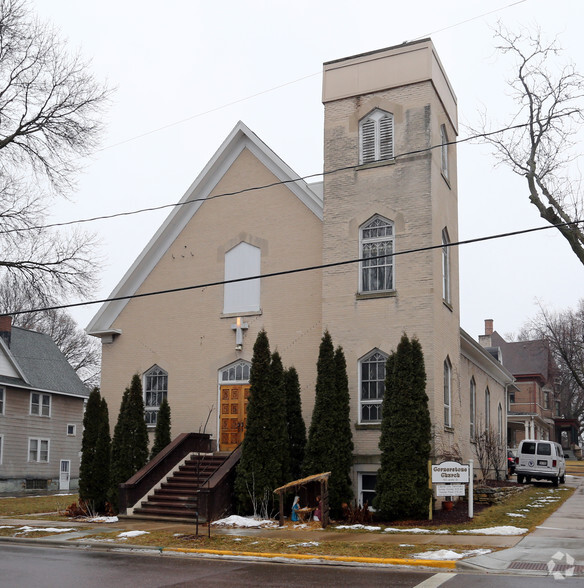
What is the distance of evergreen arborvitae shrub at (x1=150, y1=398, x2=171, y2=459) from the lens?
22062 millimetres

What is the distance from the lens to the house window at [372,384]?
1994 centimetres

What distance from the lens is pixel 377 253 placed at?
813 inches

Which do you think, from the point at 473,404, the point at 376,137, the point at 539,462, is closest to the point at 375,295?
the point at 376,137

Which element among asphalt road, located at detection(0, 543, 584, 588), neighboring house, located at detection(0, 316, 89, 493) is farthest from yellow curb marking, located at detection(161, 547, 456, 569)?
neighboring house, located at detection(0, 316, 89, 493)

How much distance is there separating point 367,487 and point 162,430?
20.7ft

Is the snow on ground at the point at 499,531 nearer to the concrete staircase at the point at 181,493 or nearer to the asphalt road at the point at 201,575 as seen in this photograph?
the asphalt road at the point at 201,575

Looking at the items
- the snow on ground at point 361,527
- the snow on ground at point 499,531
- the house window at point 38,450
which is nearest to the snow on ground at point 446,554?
the snow on ground at point 499,531

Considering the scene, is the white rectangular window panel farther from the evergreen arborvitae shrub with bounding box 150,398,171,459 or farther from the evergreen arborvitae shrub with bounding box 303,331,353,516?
the evergreen arborvitae shrub with bounding box 303,331,353,516

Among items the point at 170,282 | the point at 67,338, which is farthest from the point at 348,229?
the point at 67,338

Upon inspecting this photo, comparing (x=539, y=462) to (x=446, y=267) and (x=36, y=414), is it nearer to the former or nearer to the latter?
(x=446, y=267)

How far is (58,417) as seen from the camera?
139 ft

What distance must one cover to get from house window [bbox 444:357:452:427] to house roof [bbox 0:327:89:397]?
24.5 metres

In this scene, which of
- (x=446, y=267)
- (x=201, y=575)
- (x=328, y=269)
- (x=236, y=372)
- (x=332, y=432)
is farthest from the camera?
(x=236, y=372)

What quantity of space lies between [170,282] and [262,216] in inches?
146
